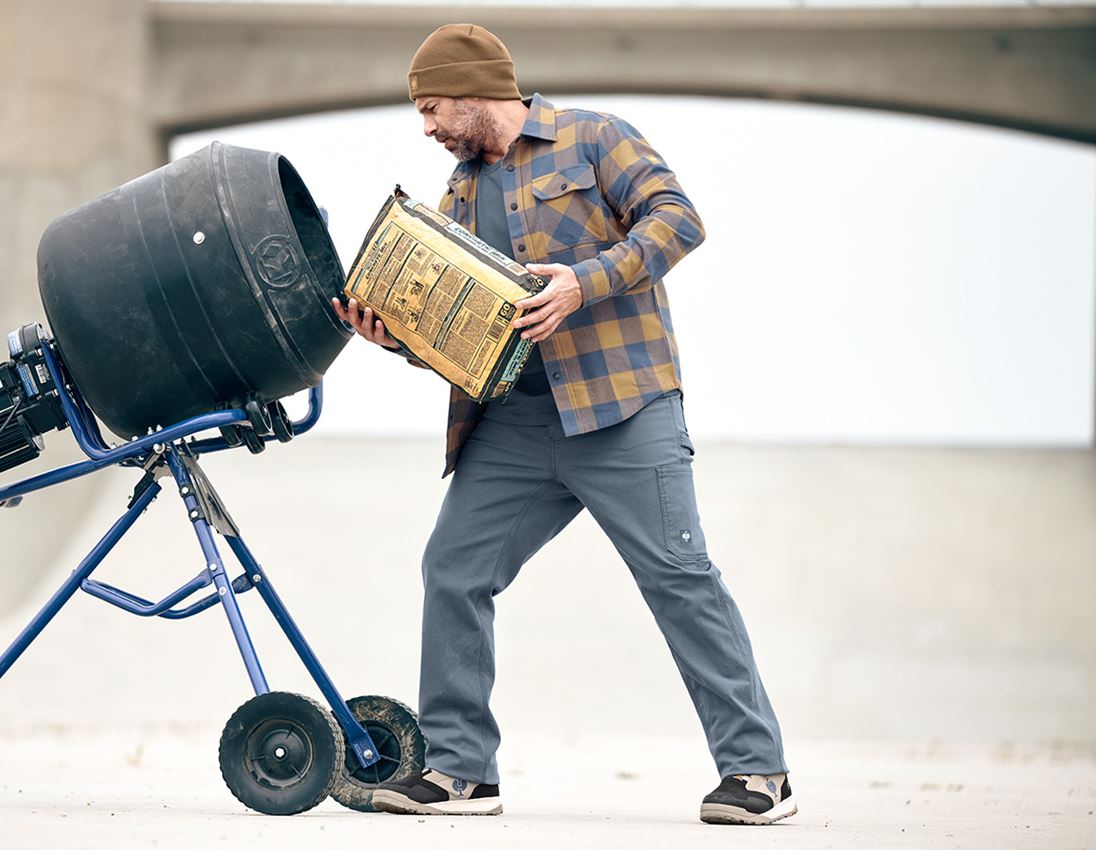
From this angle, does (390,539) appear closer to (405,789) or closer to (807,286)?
(807,286)

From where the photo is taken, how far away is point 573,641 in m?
8.20

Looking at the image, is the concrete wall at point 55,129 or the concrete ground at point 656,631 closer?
the concrete ground at point 656,631

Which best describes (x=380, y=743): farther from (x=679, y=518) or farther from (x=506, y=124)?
(x=506, y=124)

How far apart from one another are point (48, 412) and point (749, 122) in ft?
27.8

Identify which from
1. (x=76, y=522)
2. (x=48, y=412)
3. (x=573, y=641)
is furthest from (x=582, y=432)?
(x=76, y=522)

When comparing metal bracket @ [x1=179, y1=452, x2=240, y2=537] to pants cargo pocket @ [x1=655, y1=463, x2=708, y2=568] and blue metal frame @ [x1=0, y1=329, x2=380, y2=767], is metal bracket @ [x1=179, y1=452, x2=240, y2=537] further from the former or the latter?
pants cargo pocket @ [x1=655, y1=463, x2=708, y2=568]

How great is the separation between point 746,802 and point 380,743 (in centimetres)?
82

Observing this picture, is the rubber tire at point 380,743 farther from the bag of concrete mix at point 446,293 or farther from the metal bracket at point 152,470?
the bag of concrete mix at point 446,293

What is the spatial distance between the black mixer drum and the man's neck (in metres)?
0.45

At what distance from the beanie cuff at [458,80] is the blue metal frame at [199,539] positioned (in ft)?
2.20

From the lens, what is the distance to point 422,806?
2984mm

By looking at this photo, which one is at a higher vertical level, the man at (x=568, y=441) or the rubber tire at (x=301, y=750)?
the man at (x=568, y=441)

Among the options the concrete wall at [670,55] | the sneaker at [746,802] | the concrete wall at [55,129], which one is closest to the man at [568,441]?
the sneaker at [746,802]

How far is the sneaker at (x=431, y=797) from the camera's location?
2992 millimetres
